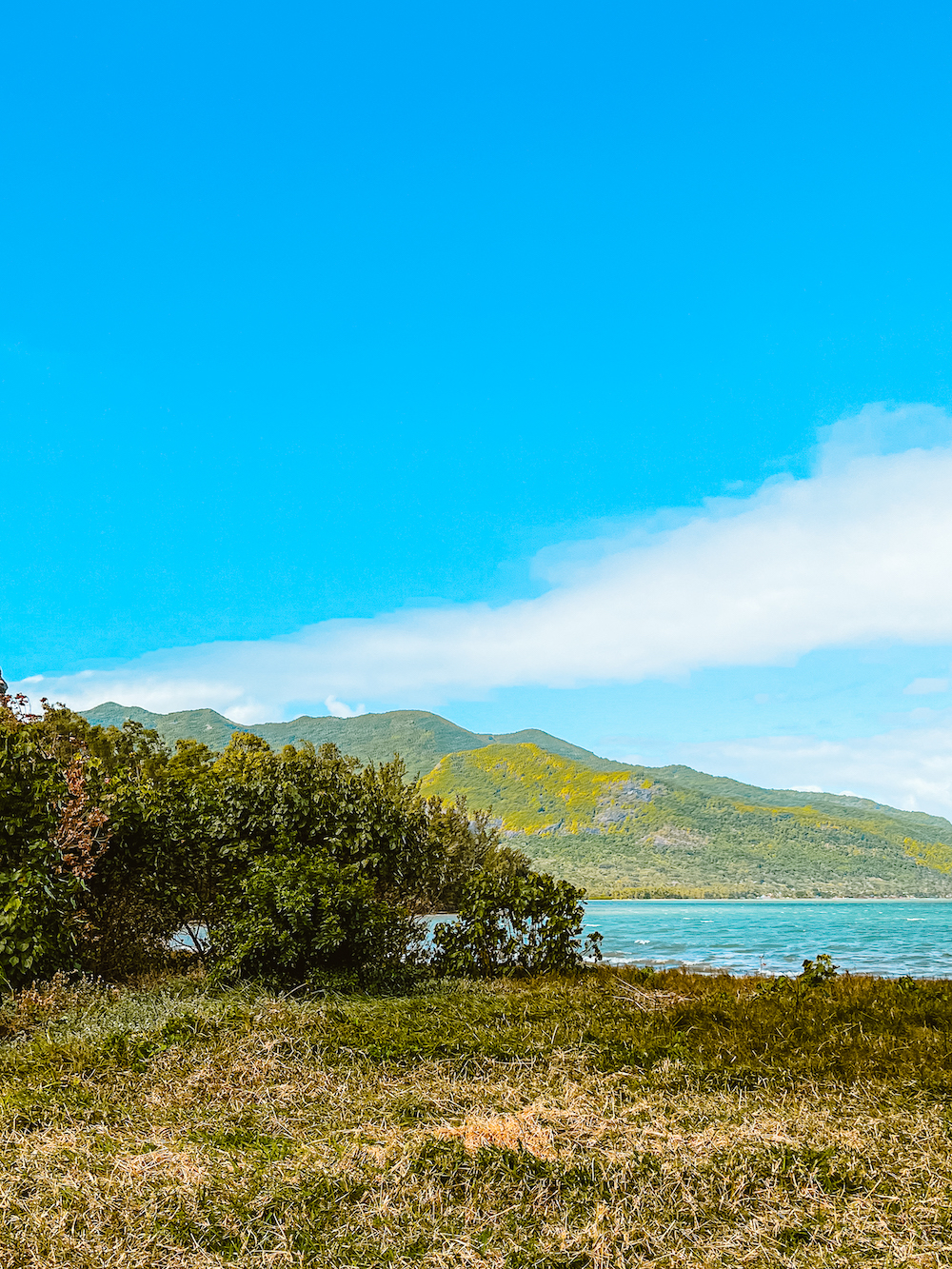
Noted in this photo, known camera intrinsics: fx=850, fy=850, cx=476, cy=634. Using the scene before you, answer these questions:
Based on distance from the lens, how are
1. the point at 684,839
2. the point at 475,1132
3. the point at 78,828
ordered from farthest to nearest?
the point at 684,839
the point at 78,828
the point at 475,1132

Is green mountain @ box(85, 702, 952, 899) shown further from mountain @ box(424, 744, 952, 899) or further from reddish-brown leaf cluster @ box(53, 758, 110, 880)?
reddish-brown leaf cluster @ box(53, 758, 110, 880)

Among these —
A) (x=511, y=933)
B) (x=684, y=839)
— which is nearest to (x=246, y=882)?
(x=511, y=933)

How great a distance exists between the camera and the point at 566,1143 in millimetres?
4332

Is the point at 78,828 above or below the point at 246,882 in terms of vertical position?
above

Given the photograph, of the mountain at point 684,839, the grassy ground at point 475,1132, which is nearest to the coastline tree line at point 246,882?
the grassy ground at point 475,1132

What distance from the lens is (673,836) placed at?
152 metres

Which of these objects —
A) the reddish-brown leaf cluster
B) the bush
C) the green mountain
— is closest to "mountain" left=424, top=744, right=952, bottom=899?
the green mountain

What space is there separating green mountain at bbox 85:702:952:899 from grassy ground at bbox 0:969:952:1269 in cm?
10989

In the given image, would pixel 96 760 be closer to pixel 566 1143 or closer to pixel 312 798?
pixel 312 798

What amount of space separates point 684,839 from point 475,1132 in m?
154

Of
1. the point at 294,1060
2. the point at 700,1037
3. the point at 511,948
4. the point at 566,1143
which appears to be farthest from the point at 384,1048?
the point at 511,948

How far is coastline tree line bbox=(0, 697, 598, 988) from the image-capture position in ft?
26.9

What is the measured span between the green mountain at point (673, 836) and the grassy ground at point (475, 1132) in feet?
361

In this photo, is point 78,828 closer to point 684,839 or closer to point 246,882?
point 246,882
